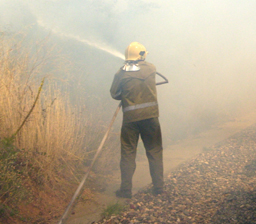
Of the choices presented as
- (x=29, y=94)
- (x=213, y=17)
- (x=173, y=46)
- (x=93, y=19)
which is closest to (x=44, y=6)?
(x=93, y=19)

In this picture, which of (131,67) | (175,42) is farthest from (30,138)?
(175,42)

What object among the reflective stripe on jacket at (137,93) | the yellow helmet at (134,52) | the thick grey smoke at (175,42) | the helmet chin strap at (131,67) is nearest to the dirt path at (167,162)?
the thick grey smoke at (175,42)

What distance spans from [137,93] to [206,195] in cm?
159

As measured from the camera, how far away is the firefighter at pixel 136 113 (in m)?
3.36

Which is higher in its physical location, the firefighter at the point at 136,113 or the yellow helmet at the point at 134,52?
the yellow helmet at the point at 134,52

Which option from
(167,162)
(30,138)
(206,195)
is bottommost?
(167,162)

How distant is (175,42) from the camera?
450 inches

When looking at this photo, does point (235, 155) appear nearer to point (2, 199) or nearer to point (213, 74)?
point (2, 199)

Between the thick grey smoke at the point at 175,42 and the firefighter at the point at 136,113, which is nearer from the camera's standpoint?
the firefighter at the point at 136,113

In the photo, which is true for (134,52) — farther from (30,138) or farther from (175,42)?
(175,42)

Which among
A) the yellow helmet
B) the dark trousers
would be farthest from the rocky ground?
the yellow helmet

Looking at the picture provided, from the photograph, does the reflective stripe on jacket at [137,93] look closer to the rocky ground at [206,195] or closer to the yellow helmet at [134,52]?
the yellow helmet at [134,52]

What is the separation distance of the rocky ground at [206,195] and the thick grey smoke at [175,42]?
3204 millimetres

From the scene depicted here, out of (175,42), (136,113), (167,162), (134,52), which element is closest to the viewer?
(136,113)
